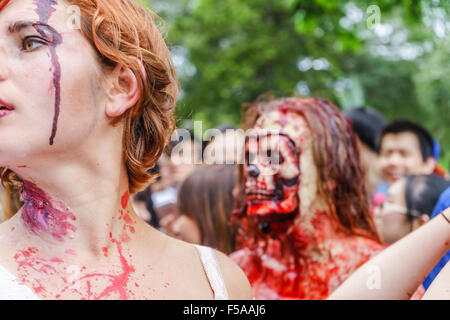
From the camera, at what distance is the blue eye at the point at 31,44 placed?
134 cm

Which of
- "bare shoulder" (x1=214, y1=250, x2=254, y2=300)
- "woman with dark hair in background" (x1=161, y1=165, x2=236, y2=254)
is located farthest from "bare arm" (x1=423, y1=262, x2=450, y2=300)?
"woman with dark hair in background" (x1=161, y1=165, x2=236, y2=254)

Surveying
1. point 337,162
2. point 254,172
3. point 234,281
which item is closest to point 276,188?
point 254,172

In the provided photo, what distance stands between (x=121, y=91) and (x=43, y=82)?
0.25 m

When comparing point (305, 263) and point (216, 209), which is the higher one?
point (216, 209)

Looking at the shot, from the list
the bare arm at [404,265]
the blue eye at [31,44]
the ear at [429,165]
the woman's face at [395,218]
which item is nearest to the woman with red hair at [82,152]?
the blue eye at [31,44]

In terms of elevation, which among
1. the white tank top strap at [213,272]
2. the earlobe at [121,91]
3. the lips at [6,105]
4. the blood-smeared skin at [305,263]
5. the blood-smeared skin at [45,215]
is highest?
the earlobe at [121,91]

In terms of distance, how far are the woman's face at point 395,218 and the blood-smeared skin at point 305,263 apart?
3.48 ft

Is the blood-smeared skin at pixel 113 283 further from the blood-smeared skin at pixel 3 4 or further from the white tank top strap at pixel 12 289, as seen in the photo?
the blood-smeared skin at pixel 3 4

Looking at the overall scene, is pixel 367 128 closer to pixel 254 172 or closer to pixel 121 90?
pixel 254 172

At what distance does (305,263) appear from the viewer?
2.57m

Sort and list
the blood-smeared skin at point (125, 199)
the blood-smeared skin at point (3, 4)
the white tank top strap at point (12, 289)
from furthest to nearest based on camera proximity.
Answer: the blood-smeared skin at point (125, 199), the blood-smeared skin at point (3, 4), the white tank top strap at point (12, 289)

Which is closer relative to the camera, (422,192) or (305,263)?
(305,263)

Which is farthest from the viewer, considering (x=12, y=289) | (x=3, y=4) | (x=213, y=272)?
(x=213, y=272)
